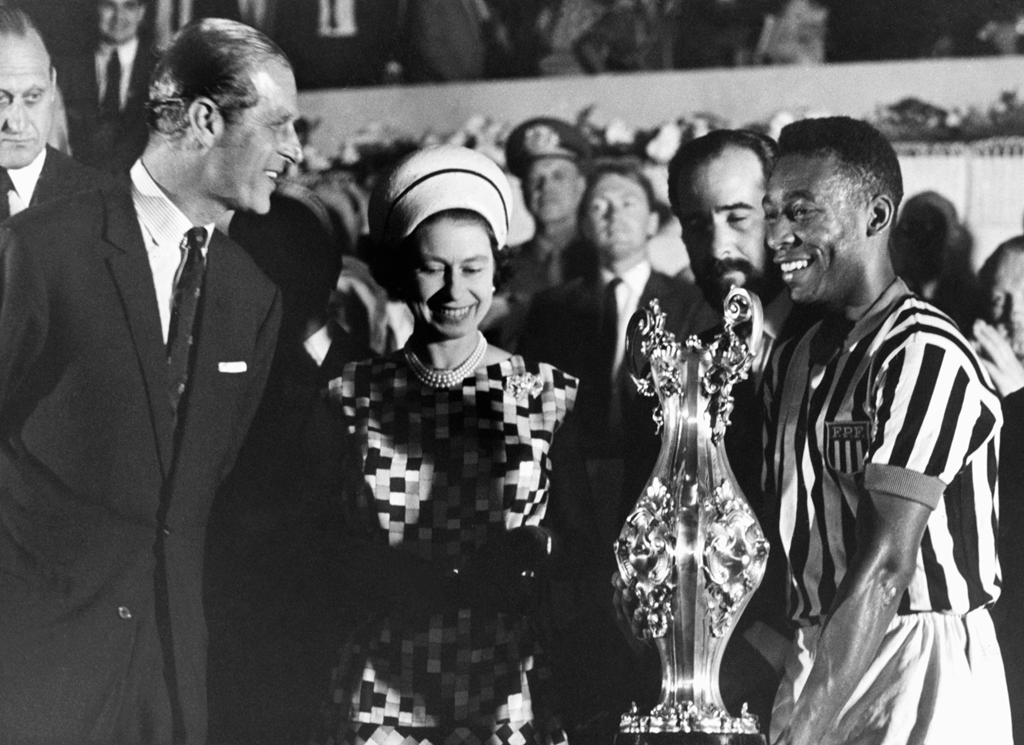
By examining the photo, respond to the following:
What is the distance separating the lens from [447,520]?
10.6 ft

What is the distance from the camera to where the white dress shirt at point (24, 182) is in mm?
3496

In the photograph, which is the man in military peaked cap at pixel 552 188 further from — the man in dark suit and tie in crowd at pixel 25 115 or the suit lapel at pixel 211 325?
the man in dark suit and tie in crowd at pixel 25 115

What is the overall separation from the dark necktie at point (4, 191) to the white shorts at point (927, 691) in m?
1.97

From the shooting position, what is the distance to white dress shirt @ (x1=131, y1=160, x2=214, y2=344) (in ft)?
11.2

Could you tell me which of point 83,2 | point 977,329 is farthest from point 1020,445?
point 83,2

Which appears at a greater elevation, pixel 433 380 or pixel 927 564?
pixel 433 380

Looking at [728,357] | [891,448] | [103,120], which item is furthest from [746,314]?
[103,120]

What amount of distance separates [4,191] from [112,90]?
0.31 m

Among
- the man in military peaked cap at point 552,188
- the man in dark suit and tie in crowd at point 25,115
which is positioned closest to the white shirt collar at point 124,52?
the man in dark suit and tie in crowd at point 25,115

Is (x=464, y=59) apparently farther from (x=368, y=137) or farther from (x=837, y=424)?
(x=837, y=424)

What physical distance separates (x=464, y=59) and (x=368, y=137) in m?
0.26

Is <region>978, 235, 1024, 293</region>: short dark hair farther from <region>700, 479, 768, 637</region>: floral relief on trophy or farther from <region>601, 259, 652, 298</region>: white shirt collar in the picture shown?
<region>700, 479, 768, 637</region>: floral relief on trophy

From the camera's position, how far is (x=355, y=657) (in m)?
3.22

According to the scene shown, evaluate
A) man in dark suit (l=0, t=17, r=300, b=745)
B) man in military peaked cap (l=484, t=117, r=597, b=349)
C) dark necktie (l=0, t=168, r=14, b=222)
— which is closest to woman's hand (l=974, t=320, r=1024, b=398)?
man in military peaked cap (l=484, t=117, r=597, b=349)
